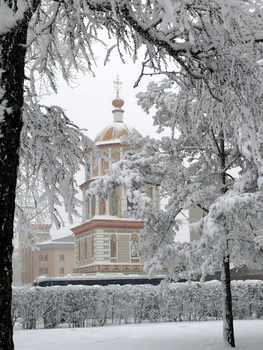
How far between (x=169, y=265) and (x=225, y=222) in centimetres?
231

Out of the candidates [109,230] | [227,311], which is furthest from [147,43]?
[109,230]

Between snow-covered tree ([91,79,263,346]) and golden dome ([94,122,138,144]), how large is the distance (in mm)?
26469

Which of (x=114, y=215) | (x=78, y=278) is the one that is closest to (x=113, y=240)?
(x=114, y=215)

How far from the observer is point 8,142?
152 inches

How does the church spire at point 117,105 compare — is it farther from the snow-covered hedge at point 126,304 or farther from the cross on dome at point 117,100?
the snow-covered hedge at point 126,304

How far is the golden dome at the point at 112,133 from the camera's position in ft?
129

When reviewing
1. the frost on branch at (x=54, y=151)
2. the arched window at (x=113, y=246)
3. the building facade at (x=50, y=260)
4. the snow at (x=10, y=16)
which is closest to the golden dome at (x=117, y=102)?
the arched window at (x=113, y=246)

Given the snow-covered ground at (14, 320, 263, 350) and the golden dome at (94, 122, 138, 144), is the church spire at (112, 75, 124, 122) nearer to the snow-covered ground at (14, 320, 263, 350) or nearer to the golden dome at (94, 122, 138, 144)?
the golden dome at (94, 122, 138, 144)

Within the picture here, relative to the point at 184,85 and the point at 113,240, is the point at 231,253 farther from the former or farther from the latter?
the point at 113,240

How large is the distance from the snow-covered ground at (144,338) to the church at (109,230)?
2153 cm

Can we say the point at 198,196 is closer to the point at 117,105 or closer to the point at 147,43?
the point at 147,43

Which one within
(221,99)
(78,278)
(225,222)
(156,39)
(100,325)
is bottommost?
(100,325)

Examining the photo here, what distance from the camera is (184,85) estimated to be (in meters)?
5.57

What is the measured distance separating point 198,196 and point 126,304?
8062 millimetres
